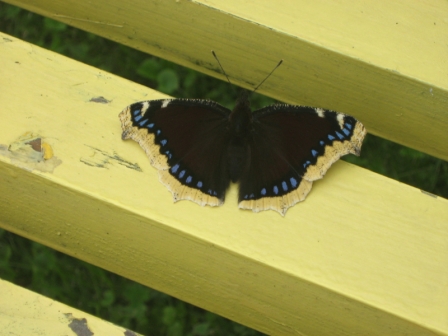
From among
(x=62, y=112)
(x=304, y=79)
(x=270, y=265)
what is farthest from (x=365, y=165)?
(x=62, y=112)

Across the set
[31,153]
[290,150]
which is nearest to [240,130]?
[290,150]

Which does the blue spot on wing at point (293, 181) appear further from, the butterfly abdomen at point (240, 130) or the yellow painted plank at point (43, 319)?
the yellow painted plank at point (43, 319)

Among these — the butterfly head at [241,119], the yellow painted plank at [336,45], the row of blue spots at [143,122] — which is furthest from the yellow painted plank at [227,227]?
the yellow painted plank at [336,45]

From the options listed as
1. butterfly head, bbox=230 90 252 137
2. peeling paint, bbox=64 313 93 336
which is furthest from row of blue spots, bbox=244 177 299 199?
peeling paint, bbox=64 313 93 336

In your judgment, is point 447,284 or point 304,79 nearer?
point 447,284

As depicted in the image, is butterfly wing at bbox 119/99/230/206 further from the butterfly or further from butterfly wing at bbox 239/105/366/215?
butterfly wing at bbox 239/105/366/215

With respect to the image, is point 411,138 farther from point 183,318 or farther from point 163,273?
point 183,318
